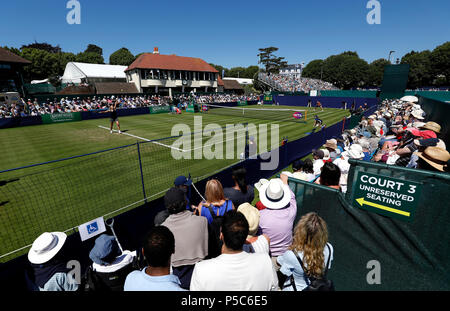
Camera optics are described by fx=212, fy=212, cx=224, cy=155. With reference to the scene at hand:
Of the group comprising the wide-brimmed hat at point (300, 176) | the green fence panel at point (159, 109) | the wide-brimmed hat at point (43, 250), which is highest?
the green fence panel at point (159, 109)

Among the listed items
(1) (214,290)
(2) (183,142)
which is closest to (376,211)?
(1) (214,290)

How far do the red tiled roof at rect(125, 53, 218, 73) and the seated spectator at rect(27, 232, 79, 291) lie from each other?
56.3m

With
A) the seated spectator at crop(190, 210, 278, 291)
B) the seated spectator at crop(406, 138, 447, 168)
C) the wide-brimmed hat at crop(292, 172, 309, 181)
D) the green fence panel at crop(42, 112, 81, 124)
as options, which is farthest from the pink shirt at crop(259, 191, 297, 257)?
the green fence panel at crop(42, 112, 81, 124)

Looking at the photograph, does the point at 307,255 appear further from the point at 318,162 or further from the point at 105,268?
the point at 318,162

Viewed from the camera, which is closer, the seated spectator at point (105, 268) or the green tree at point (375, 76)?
the seated spectator at point (105, 268)

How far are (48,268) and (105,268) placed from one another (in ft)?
2.58

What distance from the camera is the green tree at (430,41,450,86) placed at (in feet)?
236

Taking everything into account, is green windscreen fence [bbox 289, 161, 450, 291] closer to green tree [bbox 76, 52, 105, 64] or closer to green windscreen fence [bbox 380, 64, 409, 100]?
green windscreen fence [bbox 380, 64, 409, 100]

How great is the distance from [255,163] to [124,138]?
13.2 meters

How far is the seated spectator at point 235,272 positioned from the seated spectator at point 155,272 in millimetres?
304

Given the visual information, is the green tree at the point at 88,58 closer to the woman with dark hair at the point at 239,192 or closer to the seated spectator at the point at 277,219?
the woman with dark hair at the point at 239,192

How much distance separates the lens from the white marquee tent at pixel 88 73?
Result: 195 feet

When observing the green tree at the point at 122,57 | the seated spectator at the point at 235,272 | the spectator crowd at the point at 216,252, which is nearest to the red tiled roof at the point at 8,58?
the spectator crowd at the point at 216,252

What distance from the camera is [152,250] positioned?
2.32m
